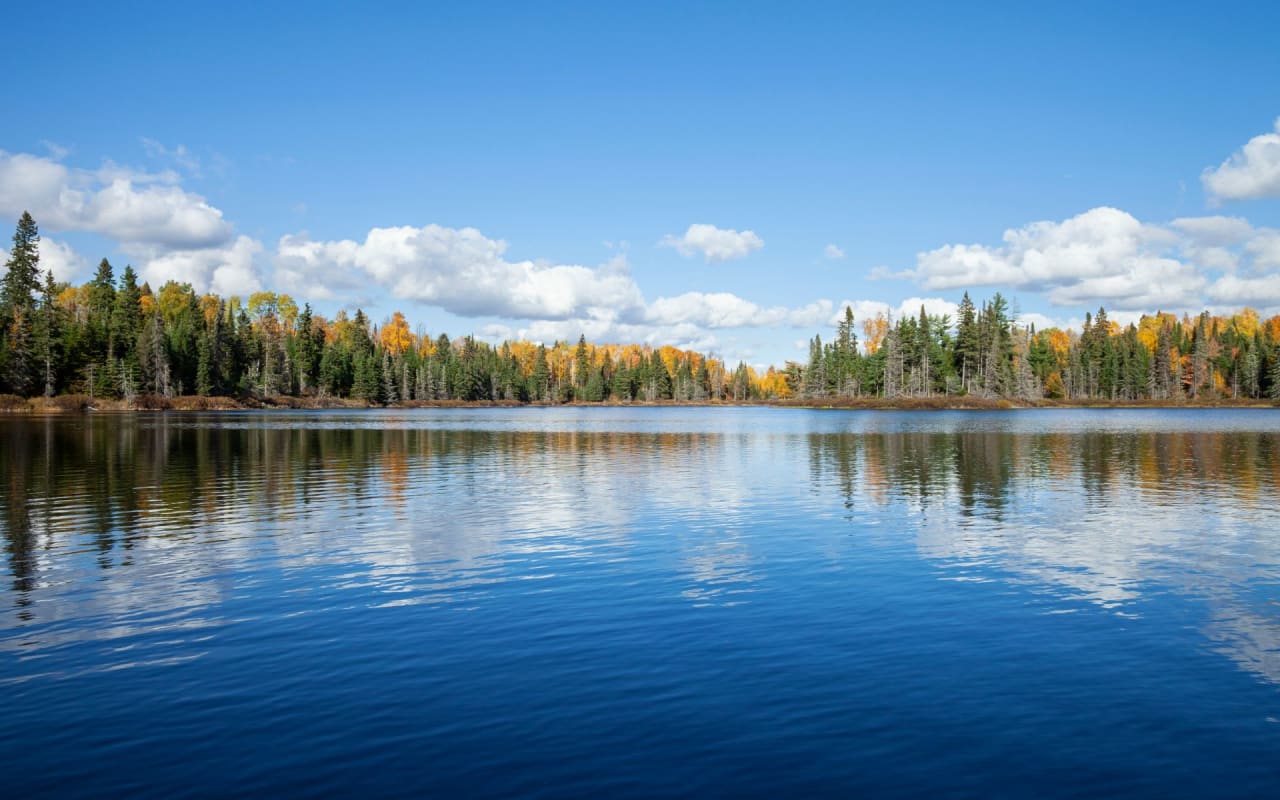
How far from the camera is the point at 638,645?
47.7 feet

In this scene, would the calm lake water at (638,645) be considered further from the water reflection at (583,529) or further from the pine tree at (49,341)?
the pine tree at (49,341)

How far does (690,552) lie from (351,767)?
14.0 metres

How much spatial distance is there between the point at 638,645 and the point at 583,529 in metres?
12.5

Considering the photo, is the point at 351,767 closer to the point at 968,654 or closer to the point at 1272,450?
the point at 968,654

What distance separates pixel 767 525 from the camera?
90.9 ft

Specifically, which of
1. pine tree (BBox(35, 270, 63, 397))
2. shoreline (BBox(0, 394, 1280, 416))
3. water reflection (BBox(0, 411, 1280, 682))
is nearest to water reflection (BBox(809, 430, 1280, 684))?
water reflection (BBox(0, 411, 1280, 682))

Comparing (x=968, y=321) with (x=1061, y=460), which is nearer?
(x=1061, y=460)

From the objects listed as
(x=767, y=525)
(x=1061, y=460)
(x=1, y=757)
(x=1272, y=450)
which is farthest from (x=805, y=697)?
(x=1272, y=450)

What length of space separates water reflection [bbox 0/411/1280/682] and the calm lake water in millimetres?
179

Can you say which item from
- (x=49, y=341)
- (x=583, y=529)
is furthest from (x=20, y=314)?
(x=583, y=529)

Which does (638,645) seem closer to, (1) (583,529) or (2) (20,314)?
(1) (583,529)

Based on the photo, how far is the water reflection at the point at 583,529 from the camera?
58.7ft

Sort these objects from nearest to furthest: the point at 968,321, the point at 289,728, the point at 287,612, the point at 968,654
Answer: the point at 289,728, the point at 968,654, the point at 287,612, the point at 968,321

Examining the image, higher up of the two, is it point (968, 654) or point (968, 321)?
point (968, 321)
